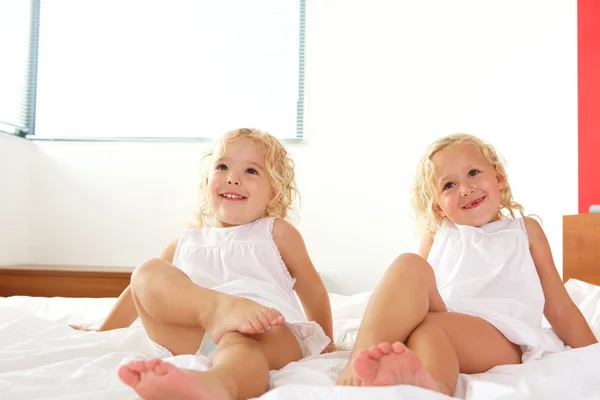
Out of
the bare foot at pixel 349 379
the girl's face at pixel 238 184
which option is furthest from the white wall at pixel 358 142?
the bare foot at pixel 349 379

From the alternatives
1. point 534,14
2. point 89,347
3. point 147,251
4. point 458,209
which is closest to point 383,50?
point 534,14

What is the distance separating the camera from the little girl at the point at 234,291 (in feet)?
2.65

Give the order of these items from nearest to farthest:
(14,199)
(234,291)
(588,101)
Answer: (234,291), (588,101), (14,199)

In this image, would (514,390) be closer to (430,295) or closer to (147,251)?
(430,295)

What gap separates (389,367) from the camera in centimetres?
72

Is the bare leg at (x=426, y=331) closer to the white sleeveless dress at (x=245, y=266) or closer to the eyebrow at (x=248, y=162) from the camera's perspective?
the white sleeveless dress at (x=245, y=266)

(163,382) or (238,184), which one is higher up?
(238,184)

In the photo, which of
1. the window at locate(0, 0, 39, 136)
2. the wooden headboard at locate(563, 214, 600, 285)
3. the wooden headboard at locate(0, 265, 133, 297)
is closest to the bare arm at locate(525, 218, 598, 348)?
the wooden headboard at locate(563, 214, 600, 285)

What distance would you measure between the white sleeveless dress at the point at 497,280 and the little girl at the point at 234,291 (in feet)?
0.91

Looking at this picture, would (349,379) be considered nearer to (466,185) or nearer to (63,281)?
(466,185)

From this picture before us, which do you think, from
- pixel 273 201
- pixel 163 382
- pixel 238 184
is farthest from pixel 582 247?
pixel 163 382

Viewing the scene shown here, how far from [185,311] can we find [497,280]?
2.03 feet

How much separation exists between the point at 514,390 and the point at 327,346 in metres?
0.51

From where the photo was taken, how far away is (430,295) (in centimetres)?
103
